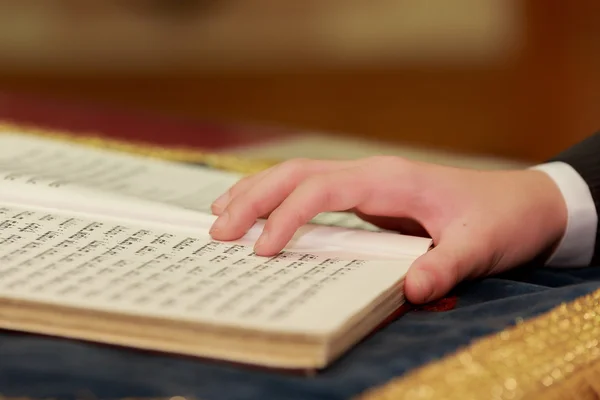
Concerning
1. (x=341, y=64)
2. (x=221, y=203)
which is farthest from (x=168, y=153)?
(x=341, y=64)

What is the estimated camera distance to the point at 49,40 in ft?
10.1

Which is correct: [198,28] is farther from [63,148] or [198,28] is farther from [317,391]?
[317,391]

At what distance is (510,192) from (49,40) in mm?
2662

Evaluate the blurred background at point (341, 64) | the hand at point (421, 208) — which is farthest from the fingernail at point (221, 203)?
the blurred background at point (341, 64)

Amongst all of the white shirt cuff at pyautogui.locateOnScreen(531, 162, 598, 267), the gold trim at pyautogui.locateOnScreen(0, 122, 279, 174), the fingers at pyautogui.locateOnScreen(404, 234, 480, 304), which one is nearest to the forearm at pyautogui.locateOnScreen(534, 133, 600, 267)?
the white shirt cuff at pyautogui.locateOnScreen(531, 162, 598, 267)

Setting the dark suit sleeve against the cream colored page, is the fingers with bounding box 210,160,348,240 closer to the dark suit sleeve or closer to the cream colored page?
the cream colored page

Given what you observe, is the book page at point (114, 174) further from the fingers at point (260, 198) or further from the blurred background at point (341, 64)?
the blurred background at point (341, 64)

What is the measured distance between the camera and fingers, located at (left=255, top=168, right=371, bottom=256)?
58 cm

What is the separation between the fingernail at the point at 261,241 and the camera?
1.89 feet

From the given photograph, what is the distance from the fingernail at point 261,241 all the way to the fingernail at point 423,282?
9 centimetres

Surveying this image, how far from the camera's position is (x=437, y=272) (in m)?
0.58

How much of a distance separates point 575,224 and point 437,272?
0.64ft

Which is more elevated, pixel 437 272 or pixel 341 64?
pixel 437 272

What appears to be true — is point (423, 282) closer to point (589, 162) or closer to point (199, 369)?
point (199, 369)
